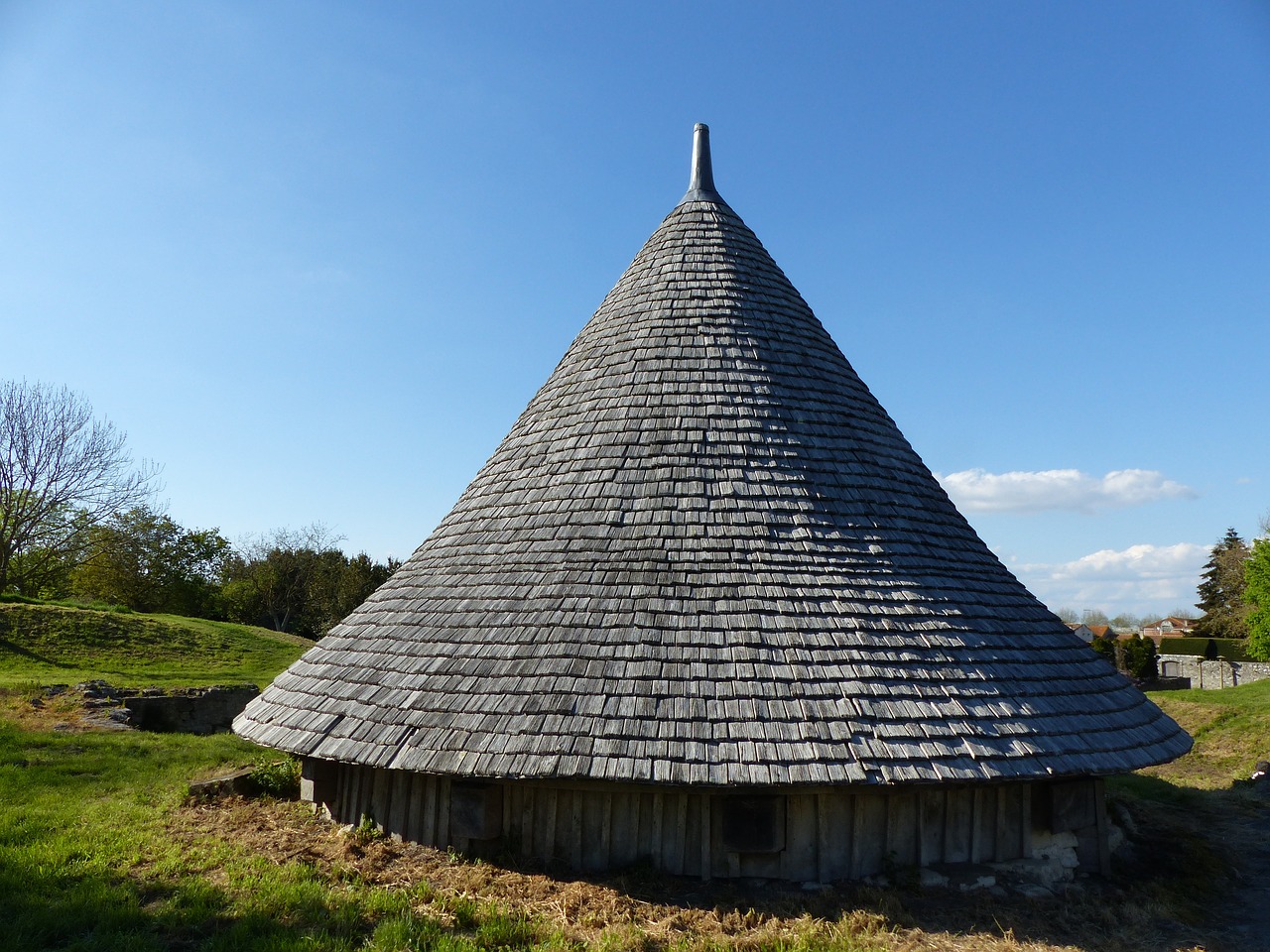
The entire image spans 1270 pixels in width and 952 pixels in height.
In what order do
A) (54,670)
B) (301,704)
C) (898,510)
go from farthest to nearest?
(54,670) < (898,510) < (301,704)

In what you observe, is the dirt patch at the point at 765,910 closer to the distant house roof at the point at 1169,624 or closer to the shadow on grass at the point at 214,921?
the shadow on grass at the point at 214,921

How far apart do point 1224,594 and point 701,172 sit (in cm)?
4968

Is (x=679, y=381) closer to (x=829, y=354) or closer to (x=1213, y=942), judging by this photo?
(x=829, y=354)

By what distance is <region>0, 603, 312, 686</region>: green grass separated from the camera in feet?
58.9

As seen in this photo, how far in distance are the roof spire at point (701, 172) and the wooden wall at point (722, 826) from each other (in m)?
7.34

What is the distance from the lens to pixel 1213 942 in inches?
194

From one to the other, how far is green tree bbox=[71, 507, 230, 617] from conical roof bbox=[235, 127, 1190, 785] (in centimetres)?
2921

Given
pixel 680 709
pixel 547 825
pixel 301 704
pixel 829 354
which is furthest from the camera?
pixel 829 354

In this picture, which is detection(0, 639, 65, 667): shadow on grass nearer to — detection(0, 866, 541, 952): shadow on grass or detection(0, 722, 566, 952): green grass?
detection(0, 722, 566, 952): green grass

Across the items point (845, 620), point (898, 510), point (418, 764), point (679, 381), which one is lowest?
point (418, 764)

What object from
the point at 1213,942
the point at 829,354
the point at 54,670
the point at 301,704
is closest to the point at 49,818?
the point at 301,704

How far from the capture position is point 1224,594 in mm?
44156

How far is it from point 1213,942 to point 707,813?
3.42 metres

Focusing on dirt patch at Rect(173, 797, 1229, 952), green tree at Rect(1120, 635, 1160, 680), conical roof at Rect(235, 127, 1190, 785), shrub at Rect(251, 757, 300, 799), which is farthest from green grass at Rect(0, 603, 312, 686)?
green tree at Rect(1120, 635, 1160, 680)
